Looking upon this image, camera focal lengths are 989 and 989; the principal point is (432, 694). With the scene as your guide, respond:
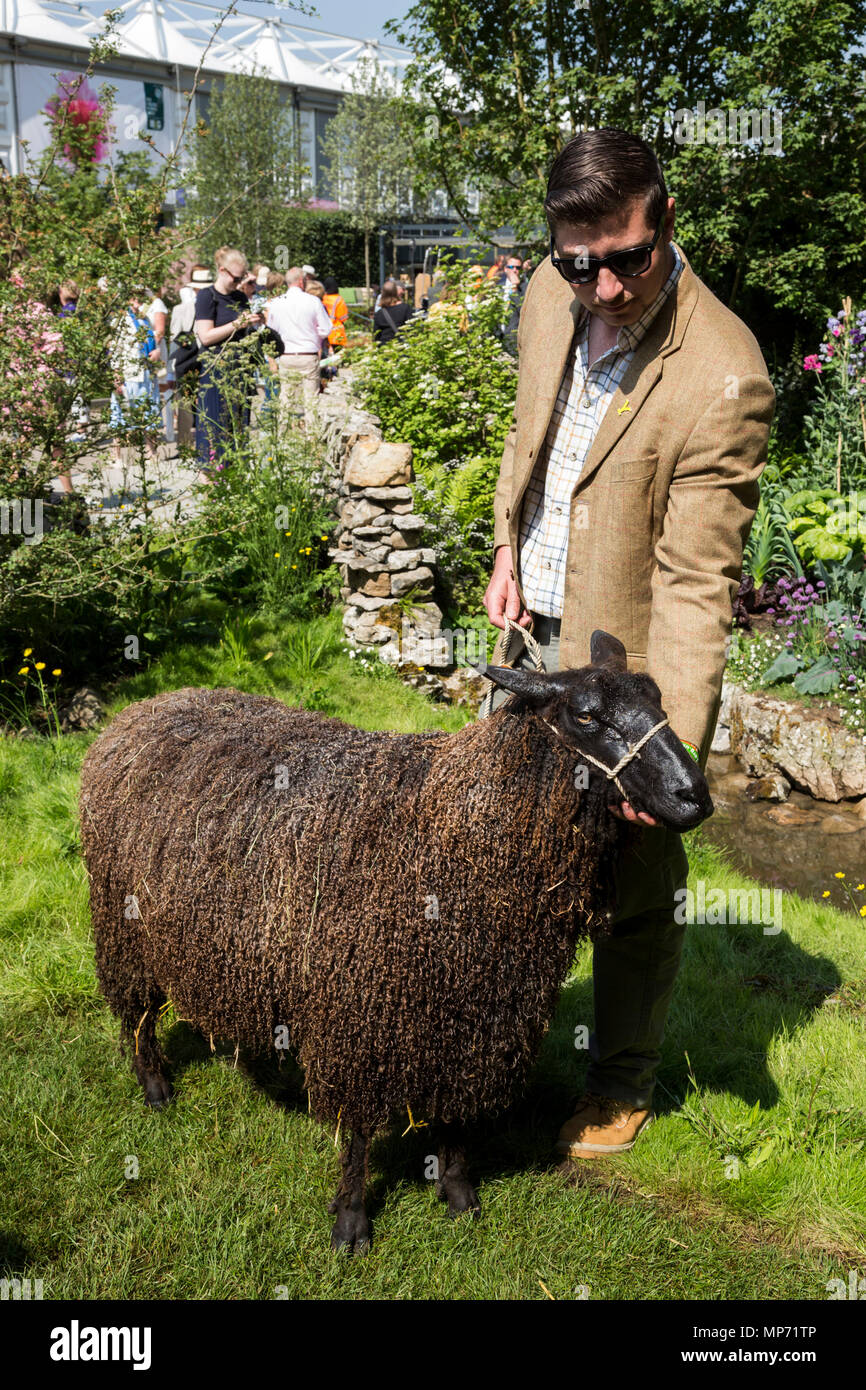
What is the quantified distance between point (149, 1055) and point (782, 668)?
532 cm

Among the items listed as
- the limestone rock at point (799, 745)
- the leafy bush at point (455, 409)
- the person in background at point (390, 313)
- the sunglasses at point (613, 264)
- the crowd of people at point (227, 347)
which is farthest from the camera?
the person in background at point (390, 313)

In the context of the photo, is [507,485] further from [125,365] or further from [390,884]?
[125,365]

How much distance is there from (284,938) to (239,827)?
1.17 ft

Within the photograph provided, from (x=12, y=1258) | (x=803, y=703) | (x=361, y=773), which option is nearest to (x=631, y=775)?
(x=361, y=773)

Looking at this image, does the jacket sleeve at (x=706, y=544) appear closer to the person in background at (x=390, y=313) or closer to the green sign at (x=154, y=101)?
the person in background at (x=390, y=313)

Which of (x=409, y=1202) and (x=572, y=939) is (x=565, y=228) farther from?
(x=409, y=1202)

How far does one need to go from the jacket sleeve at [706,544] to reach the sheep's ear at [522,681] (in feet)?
1.11

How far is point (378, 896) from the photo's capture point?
2756 mm

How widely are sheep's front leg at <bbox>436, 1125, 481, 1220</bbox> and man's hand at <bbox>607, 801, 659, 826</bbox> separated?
1.25 m

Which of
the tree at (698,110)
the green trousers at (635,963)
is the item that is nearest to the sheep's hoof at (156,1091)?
the green trousers at (635,963)

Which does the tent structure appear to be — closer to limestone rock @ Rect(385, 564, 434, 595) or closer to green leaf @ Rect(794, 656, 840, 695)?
limestone rock @ Rect(385, 564, 434, 595)

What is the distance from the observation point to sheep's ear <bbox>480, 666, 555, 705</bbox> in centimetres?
243

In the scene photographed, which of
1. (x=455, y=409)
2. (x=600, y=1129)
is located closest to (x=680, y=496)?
(x=600, y=1129)

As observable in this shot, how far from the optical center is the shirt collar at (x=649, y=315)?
8.57ft
